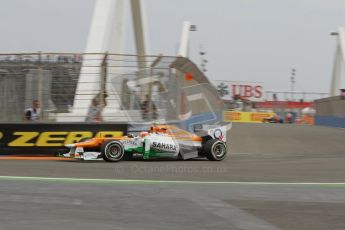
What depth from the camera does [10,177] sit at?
8.54m

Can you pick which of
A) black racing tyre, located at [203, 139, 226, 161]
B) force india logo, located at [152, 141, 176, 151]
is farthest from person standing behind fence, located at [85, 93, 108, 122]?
black racing tyre, located at [203, 139, 226, 161]

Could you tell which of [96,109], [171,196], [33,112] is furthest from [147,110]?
[171,196]

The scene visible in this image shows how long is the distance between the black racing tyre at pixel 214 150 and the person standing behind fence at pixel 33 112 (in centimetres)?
445

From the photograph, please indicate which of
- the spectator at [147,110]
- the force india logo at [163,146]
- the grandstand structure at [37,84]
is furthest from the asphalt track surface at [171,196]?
the grandstand structure at [37,84]

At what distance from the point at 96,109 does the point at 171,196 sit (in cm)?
759

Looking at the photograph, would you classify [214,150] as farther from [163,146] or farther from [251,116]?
[251,116]

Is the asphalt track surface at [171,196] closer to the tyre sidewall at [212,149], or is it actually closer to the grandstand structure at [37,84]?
the tyre sidewall at [212,149]

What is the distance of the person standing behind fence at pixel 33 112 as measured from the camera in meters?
13.9

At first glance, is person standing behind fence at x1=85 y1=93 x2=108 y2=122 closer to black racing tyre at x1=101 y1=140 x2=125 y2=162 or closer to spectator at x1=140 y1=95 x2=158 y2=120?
spectator at x1=140 y1=95 x2=158 y2=120

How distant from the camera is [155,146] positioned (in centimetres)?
1209

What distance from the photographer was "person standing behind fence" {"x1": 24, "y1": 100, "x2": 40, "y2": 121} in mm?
13852

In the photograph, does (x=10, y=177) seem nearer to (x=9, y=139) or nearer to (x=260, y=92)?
(x=9, y=139)

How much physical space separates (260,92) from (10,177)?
42496 millimetres

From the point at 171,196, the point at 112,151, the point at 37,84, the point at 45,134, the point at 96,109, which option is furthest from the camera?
the point at 37,84
